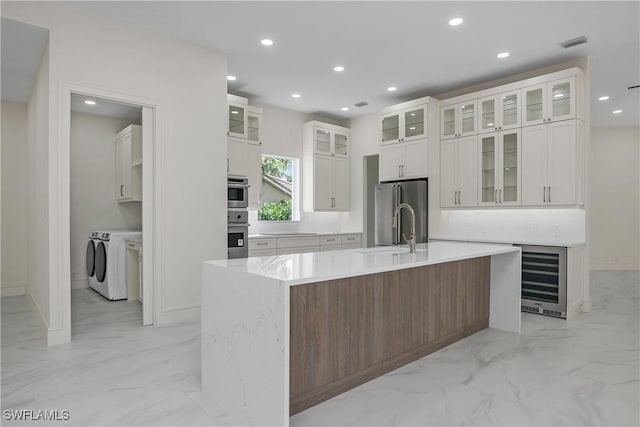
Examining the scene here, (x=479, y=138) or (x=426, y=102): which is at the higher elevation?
(x=426, y=102)

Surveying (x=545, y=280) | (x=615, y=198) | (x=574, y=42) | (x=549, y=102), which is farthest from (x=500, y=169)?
(x=615, y=198)

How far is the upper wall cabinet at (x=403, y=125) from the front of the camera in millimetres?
5469

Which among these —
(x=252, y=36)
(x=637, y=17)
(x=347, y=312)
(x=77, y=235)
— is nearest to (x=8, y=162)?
(x=77, y=235)

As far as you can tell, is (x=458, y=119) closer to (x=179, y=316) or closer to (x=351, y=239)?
(x=351, y=239)

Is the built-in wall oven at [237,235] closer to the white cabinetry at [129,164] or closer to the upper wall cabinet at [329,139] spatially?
the white cabinetry at [129,164]

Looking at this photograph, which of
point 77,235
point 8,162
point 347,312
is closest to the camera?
point 347,312

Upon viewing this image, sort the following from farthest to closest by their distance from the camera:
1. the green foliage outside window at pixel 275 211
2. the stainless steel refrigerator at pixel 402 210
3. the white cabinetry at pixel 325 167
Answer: the white cabinetry at pixel 325 167
the green foliage outside window at pixel 275 211
the stainless steel refrigerator at pixel 402 210

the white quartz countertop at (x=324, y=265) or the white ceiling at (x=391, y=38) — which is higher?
the white ceiling at (x=391, y=38)

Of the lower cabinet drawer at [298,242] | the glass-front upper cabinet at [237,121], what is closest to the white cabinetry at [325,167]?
the lower cabinet drawer at [298,242]

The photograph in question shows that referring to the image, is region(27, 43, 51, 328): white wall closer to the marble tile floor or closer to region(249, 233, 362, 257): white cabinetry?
the marble tile floor

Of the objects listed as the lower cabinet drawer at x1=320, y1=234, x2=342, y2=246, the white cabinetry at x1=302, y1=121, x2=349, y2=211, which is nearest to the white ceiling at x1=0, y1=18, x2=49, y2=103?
the white cabinetry at x1=302, y1=121, x2=349, y2=211

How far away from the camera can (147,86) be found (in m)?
3.77

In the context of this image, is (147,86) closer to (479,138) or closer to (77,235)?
(77,235)

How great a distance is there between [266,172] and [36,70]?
3.24 metres
